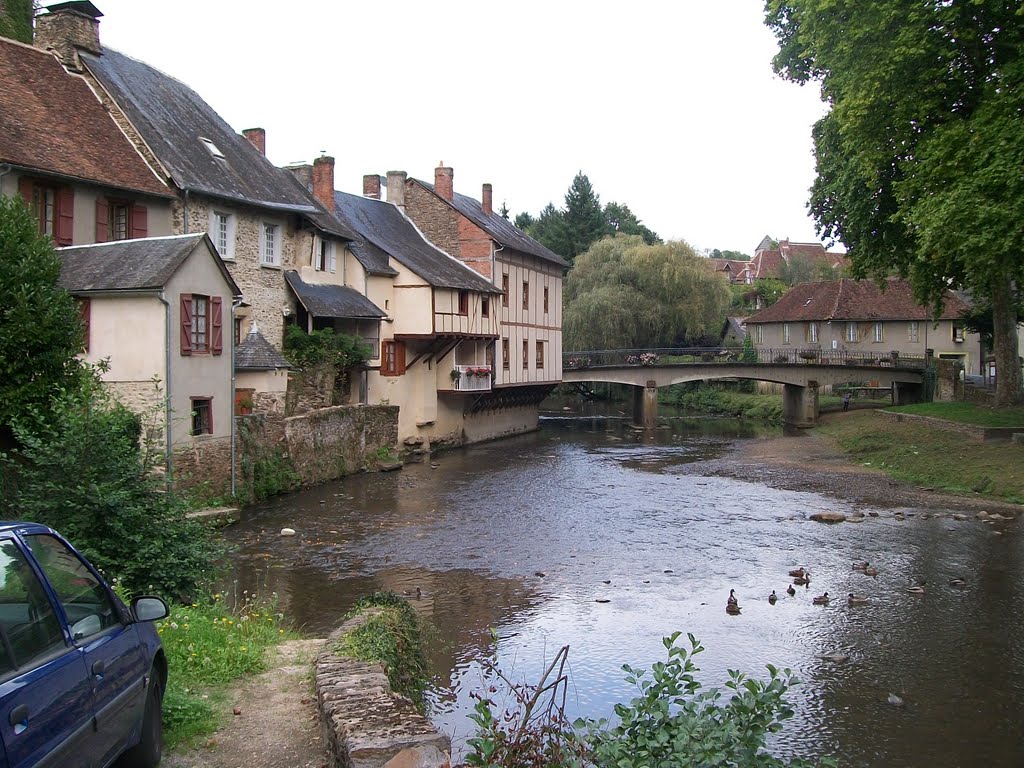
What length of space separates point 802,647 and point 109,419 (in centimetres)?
921

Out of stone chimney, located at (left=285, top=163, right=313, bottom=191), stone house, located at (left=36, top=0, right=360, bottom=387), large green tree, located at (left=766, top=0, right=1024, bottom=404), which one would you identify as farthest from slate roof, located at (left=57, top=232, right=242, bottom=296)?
large green tree, located at (left=766, top=0, right=1024, bottom=404)

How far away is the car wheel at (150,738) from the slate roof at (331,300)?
23631mm

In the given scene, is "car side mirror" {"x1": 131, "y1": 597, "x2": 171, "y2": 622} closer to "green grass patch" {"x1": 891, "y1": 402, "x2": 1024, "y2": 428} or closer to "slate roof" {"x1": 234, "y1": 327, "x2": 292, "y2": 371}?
"slate roof" {"x1": 234, "y1": 327, "x2": 292, "y2": 371}

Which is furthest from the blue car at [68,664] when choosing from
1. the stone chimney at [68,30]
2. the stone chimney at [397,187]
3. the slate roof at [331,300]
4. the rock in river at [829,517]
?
the stone chimney at [397,187]

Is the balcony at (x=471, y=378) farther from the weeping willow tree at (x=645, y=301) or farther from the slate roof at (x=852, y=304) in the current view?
the slate roof at (x=852, y=304)

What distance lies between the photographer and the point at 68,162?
21.8 m

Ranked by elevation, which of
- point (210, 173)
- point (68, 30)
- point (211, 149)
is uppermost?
point (68, 30)

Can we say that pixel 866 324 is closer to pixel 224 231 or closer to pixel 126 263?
pixel 224 231

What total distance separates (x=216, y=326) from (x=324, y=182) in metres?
14.7

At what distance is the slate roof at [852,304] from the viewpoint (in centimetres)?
5756

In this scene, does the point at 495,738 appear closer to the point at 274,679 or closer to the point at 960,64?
the point at 274,679

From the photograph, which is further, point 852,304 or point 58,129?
point 852,304

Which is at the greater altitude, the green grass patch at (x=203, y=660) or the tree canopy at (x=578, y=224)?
the tree canopy at (x=578, y=224)

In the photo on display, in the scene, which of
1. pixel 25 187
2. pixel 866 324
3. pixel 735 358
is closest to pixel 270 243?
pixel 25 187
